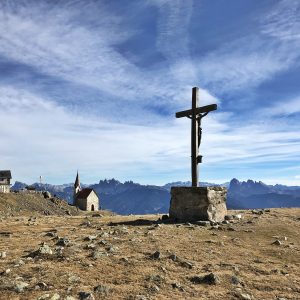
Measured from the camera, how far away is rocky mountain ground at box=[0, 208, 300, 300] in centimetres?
929

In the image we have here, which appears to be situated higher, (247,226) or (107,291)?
(247,226)

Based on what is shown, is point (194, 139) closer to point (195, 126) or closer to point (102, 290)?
point (195, 126)

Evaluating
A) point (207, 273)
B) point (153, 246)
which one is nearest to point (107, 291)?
point (207, 273)

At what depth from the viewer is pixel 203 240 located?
15555mm

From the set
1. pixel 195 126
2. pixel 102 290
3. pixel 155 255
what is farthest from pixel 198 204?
pixel 102 290

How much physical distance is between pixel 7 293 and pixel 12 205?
71.1 meters

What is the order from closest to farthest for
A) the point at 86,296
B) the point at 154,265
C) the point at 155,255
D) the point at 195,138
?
the point at 86,296 → the point at 154,265 → the point at 155,255 → the point at 195,138

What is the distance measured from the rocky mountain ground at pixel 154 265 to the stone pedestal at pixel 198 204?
2646 millimetres

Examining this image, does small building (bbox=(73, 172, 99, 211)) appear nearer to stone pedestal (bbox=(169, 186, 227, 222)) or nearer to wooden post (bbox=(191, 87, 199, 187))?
wooden post (bbox=(191, 87, 199, 187))

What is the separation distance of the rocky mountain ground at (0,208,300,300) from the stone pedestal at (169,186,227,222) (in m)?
2.65

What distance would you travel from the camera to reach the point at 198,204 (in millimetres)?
20719

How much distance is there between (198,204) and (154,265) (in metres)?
9.60

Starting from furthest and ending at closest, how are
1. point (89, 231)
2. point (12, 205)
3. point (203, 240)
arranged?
point (12, 205) → point (89, 231) → point (203, 240)

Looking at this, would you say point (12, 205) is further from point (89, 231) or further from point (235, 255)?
point (235, 255)
